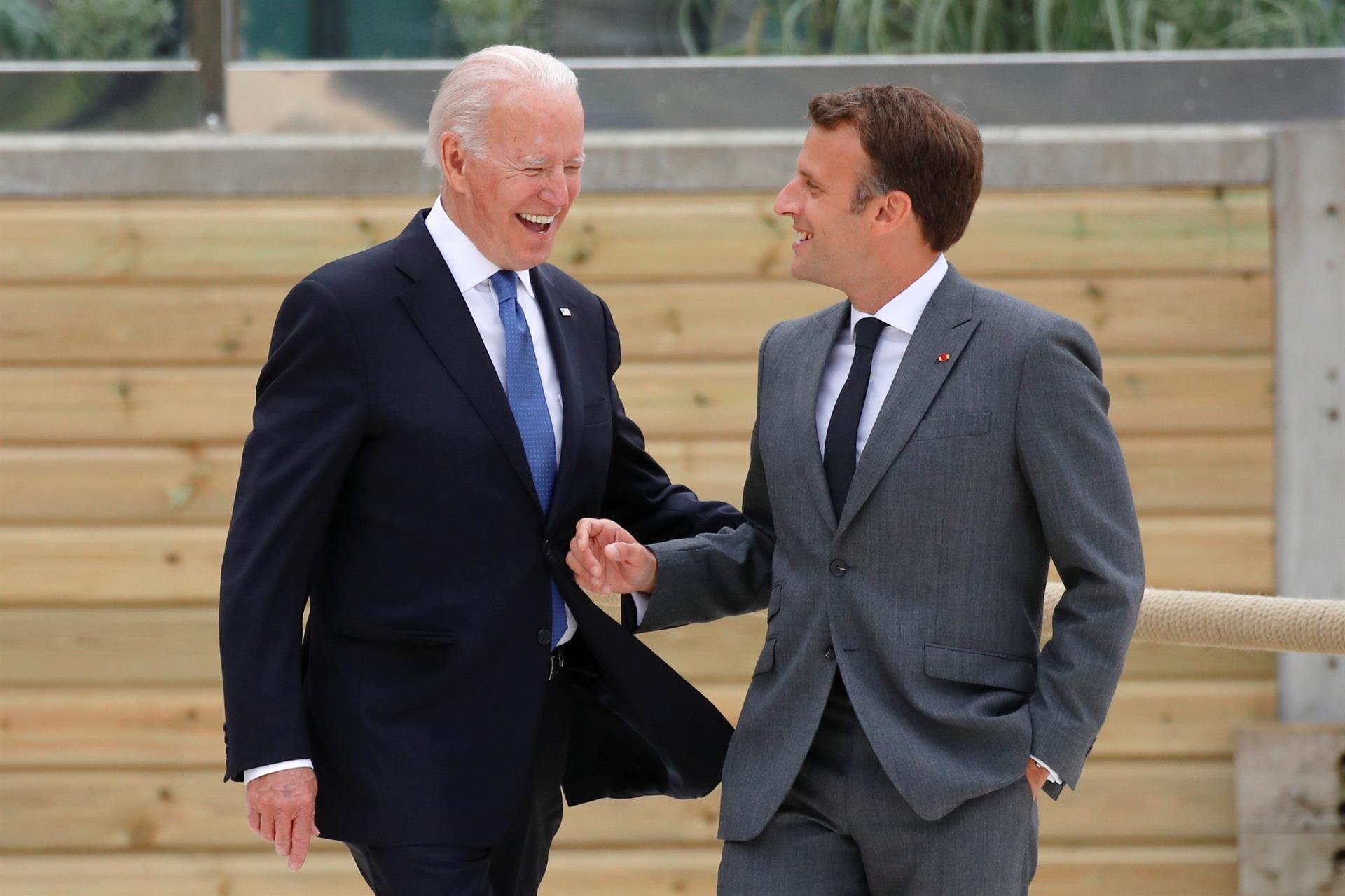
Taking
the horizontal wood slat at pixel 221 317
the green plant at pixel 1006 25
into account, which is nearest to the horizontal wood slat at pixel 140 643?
the horizontal wood slat at pixel 221 317

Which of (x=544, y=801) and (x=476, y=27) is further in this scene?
(x=476, y=27)

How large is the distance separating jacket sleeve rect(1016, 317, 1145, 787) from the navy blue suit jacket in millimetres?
646

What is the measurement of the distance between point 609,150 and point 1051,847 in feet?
7.14

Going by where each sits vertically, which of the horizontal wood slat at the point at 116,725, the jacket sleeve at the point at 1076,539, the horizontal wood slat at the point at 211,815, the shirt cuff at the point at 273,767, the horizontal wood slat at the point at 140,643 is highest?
the jacket sleeve at the point at 1076,539

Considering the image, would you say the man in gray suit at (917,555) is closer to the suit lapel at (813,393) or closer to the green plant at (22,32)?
the suit lapel at (813,393)

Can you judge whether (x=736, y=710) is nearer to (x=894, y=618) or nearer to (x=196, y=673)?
(x=196, y=673)

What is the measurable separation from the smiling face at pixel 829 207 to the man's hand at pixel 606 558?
1.47ft

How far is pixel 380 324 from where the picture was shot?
6.75 ft

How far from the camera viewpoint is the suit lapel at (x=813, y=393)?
6.46 ft

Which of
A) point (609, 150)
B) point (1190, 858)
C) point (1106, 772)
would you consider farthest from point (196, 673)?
point (1190, 858)

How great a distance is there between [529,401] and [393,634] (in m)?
0.38

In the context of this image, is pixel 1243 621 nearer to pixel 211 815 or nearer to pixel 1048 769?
pixel 1048 769

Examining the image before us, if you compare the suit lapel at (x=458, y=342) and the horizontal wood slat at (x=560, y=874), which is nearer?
the suit lapel at (x=458, y=342)

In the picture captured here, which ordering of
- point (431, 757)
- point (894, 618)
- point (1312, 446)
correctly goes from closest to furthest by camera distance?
point (894, 618), point (431, 757), point (1312, 446)
